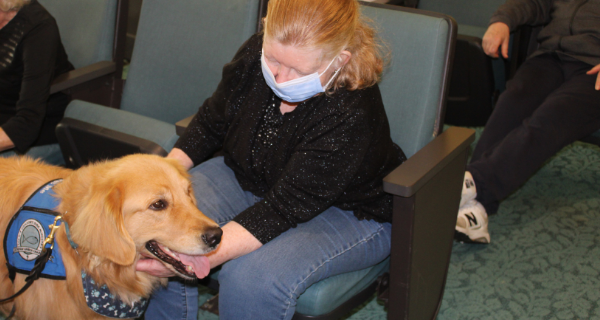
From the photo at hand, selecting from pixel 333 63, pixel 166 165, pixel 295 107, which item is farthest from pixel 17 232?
pixel 333 63

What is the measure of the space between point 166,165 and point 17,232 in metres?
0.42

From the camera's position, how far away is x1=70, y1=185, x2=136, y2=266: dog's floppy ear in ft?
3.87

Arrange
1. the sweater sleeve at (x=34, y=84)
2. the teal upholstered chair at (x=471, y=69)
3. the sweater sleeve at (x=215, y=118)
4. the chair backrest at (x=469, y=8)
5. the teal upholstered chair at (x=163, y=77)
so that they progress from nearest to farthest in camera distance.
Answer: the sweater sleeve at (x=215, y=118)
the teal upholstered chair at (x=163, y=77)
the sweater sleeve at (x=34, y=84)
the teal upholstered chair at (x=471, y=69)
the chair backrest at (x=469, y=8)

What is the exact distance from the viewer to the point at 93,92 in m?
2.44

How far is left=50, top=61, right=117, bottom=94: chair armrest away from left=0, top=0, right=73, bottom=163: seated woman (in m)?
0.04

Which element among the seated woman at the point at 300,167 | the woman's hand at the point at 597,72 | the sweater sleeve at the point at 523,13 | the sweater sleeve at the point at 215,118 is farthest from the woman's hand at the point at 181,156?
the woman's hand at the point at 597,72

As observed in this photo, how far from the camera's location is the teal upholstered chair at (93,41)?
2.38 metres

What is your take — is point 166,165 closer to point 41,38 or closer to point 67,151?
point 67,151

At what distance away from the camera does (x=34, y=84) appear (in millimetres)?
2059

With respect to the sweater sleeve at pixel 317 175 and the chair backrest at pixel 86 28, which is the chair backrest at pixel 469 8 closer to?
the chair backrest at pixel 86 28

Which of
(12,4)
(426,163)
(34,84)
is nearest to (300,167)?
(426,163)

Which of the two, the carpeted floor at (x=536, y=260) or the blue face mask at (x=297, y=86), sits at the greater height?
the blue face mask at (x=297, y=86)

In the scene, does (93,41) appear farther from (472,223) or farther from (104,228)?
(472,223)

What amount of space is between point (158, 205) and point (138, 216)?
0.06 m
